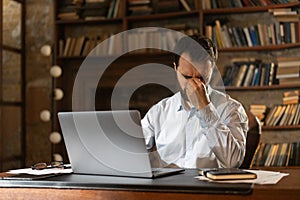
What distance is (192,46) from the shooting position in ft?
7.69

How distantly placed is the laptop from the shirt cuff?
0.35m

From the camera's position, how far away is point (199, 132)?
237 cm

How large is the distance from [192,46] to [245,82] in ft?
6.97

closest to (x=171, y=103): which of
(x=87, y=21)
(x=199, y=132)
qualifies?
(x=199, y=132)

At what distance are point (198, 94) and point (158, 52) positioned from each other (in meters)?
2.50

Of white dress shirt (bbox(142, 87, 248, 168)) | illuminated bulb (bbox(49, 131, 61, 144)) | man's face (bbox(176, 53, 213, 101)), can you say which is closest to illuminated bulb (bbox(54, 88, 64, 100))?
illuminated bulb (bbox(49, 131, 61, 144))

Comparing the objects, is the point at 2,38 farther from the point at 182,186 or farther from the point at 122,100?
the point at 182,186

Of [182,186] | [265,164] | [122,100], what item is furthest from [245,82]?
[182,186]

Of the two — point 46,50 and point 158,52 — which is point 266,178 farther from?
point 46,50

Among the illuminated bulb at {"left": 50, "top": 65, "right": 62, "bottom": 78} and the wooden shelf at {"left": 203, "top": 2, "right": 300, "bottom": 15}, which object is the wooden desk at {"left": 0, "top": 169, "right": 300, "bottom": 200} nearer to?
the wooden shelf at {"left": 203, "top": 2, "right": 300, "bottom": 15}

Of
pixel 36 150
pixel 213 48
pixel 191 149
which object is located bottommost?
pixel 36 150

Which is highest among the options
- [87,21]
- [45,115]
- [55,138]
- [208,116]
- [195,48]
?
[87,21]

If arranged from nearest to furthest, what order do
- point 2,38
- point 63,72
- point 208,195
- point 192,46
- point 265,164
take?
point 208,195
point 192,46
point 265,164
point 2,38
point 63,72

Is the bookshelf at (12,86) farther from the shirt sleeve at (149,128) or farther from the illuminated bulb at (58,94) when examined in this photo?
the shirt sleeve at (149,128)
